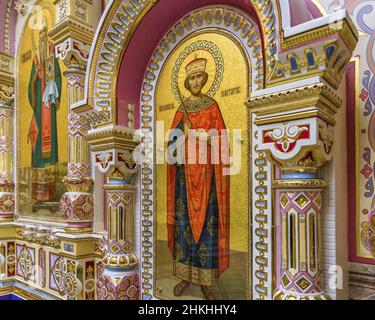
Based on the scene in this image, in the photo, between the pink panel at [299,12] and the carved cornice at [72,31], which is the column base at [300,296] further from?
the carved cornice at [72,31]

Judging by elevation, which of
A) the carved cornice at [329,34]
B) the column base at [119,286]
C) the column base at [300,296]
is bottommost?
the column base at [119,286]

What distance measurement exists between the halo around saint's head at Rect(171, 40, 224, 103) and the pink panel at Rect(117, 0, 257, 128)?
0.24 m

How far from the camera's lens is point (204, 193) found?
189 centimetres

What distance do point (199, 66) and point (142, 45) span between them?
19.5 inches

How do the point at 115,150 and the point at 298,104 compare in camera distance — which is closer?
the point at 298,104

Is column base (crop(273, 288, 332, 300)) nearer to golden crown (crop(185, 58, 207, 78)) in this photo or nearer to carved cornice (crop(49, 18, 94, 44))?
golden crown (crop(185, 58, 207, 78))

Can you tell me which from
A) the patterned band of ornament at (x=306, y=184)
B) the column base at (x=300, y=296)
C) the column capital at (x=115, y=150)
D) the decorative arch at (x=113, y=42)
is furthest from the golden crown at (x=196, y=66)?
the column base at (x=300, y=296)

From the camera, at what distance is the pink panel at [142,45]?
198 cm

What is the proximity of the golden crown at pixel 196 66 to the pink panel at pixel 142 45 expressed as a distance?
1.11 feet

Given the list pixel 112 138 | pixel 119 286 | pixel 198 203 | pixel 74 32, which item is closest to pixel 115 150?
pixel 112 138

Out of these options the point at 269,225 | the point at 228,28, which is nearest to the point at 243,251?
the point at 269,225

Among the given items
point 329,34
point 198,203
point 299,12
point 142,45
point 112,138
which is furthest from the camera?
point 142,45

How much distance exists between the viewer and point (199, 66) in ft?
6.38

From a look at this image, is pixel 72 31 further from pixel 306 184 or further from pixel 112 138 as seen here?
pixel 306 184
